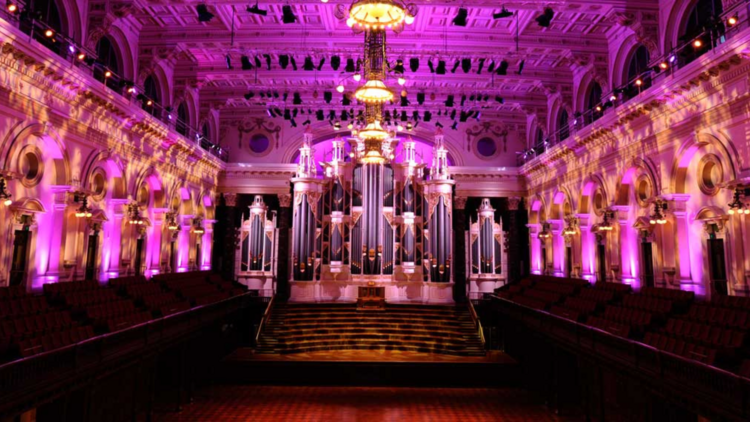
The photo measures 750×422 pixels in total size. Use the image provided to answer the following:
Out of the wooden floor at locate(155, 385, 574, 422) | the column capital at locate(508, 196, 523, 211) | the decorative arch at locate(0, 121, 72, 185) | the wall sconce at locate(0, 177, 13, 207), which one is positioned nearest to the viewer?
the wall sconce at locate(0, 177, 13, 207)

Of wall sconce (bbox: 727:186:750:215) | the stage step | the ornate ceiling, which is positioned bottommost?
the stage step

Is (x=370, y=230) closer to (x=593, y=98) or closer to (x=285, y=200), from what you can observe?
(x=285, y=200)

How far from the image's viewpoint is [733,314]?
833 cm

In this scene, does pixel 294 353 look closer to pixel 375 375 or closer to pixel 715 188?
pixel 375 375

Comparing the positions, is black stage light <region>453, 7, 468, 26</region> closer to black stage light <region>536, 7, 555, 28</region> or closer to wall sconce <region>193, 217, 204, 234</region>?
black stage light <region>536, 7, 555, 28</region>

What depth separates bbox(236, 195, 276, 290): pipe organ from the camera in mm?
21156

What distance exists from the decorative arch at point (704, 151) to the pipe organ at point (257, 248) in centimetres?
1512

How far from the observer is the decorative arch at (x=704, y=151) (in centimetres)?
973

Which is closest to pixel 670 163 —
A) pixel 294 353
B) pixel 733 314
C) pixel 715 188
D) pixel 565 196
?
pixel 715 188

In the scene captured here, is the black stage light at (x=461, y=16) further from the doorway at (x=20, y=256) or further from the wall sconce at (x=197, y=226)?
the wall sconce at (x=197, y=226)

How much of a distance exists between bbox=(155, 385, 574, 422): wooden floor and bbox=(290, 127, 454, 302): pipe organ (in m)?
6.64

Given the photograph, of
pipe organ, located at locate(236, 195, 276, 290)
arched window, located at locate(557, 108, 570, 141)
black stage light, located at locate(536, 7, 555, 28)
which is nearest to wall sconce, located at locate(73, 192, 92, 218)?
pipe organ, located at locate(236, 195, 276, 290)

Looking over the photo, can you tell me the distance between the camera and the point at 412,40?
14.7 metres

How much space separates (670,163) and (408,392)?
830 cm
